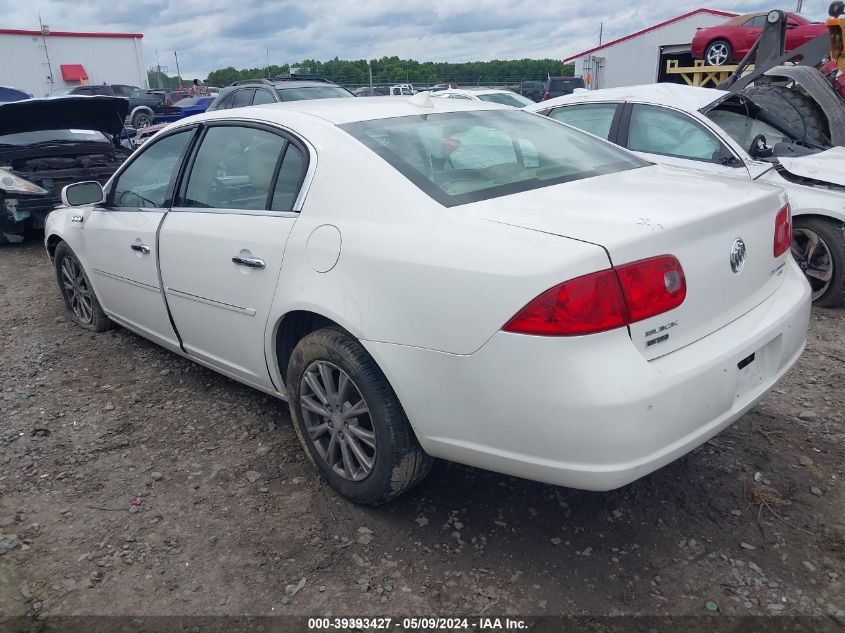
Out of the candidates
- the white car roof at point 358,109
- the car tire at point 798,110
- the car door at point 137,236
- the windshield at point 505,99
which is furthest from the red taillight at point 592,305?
the windshield at point 505,99

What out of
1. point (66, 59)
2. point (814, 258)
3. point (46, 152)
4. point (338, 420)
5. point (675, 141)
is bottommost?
point (814, 258)

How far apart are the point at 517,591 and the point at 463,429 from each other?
23.3 inches

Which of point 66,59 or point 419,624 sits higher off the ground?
point 66,59

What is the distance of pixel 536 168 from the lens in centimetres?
283

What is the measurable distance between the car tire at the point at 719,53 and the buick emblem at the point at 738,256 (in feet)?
51.6

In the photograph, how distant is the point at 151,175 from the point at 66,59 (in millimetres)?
39164

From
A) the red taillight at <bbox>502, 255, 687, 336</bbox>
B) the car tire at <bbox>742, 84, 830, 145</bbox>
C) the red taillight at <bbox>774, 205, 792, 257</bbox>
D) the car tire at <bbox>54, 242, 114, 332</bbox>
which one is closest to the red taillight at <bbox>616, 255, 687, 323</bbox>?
the red taillight at <bbox>502, 255, 687, 336</bbox>

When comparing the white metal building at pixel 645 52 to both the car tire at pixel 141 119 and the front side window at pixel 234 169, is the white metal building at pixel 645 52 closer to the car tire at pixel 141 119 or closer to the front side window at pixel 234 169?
the car tire at pixel 141 119

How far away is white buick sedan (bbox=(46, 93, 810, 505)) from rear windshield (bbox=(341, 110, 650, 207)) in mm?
13

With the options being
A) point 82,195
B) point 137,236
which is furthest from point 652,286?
point 82,195

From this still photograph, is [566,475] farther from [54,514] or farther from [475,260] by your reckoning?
[54,514]

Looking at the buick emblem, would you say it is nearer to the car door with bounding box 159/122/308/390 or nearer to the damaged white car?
the car door with bounding box 159/122/308/390

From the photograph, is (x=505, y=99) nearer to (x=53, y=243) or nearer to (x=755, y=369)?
(x=53, y=243)

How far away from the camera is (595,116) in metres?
6.06
